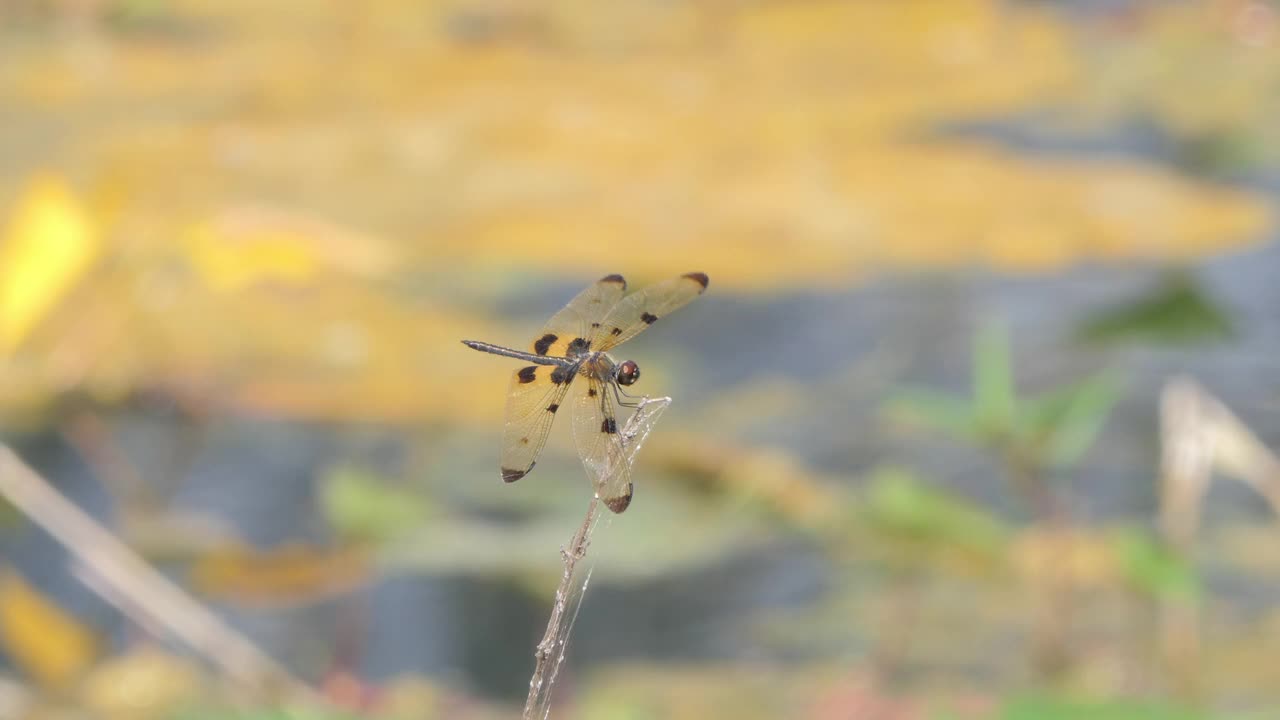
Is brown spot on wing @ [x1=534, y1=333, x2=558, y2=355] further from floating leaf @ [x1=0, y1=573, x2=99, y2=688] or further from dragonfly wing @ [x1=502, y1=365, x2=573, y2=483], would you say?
floating leaf @ [x1=0, y1=573, x2=99, y2=688]

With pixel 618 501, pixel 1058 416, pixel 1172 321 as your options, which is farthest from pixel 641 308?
pixel 1172 321

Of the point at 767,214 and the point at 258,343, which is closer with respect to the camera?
the point at 258,343

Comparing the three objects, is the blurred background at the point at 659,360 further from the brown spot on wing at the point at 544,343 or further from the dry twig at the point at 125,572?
the brown spot on wing at the point at 544,343

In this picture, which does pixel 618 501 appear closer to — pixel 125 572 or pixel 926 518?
pixel 125 572

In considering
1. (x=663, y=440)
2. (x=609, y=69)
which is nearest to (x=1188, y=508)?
(x=663, y=440)

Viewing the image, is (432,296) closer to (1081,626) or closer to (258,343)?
(258,343)

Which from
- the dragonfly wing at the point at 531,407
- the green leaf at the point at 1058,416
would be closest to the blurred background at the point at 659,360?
the green leaf at the point at 1058,416
